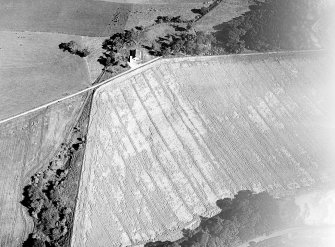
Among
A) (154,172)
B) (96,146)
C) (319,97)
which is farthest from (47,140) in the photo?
(319,97)

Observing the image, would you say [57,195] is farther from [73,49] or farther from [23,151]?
[73,49]

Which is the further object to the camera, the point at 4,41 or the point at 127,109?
the point at 4,41

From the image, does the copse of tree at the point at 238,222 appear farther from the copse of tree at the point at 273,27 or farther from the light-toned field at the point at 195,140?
the copse of tree at the point at 273,27

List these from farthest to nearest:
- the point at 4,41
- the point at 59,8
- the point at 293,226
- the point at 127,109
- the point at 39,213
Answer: the point at 59,8, the point at 4,41, the point at 127,109, the point at 293,226, the point at 39,213

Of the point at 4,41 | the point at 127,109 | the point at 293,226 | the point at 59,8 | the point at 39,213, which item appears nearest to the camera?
the point at 39,213

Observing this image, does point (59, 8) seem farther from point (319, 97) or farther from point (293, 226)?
point (293, 226)

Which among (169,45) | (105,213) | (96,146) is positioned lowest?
(105,213)

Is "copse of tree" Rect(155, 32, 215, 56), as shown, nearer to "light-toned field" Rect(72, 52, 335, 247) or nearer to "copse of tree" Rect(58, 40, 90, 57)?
"light-toned field" Rect(72, 52, 335, 247)

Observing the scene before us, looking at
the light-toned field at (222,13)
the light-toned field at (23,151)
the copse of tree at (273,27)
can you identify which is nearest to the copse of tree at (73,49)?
the light-toned field at (23,151)

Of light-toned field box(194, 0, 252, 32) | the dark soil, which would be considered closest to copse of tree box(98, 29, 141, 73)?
light-toned field box(194, 0, 252, 32)
